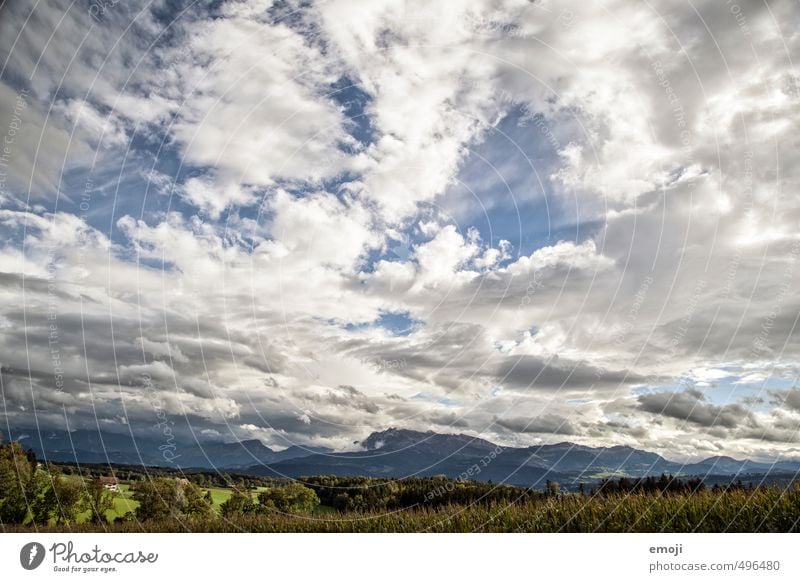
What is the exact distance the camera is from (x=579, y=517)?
19516mm

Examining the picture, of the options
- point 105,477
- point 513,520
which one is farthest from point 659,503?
point 105,477

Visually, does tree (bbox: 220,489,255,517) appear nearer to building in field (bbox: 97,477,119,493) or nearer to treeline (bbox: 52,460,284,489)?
treeline (bbox: 52,460,284,489)

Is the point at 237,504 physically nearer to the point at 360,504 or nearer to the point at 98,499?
the point at 360,504

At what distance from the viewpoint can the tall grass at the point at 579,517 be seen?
1877cm

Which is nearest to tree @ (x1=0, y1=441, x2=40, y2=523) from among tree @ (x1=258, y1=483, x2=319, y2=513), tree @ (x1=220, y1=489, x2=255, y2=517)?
tree @ (x1=220, y1=489, x2=255, y2=517)

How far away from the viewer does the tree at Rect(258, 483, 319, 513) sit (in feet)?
81.7

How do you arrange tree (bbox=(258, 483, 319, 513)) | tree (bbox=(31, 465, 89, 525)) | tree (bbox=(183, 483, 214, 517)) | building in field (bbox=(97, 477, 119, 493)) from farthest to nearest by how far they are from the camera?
building in field (bbox=(97, 477, 119, 493)), tree (bbox=(258, 483, 319, 513)), tree (bbox=(183, 483, 214, 517)), tree (bbox=(31, 465, 89, 525))

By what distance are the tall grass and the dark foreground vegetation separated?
0.03 meters

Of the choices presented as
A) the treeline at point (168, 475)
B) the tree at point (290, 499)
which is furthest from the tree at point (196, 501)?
the tree at point (290, 499)

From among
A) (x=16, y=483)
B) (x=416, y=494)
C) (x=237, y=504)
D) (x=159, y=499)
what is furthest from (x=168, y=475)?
(x=416, y=494)

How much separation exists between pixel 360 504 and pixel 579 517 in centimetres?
860
